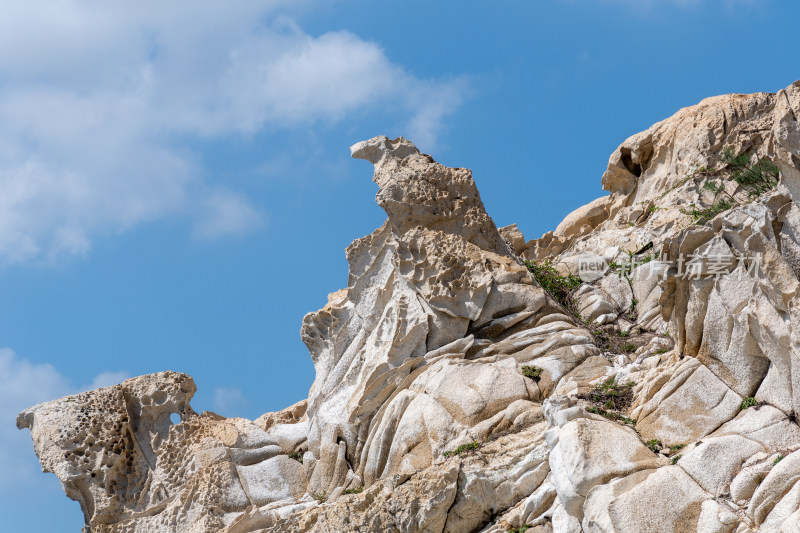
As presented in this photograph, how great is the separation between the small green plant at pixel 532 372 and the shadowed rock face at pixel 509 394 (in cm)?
8

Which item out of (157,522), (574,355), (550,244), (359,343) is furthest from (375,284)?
(550,244)

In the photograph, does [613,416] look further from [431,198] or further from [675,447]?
[431,198]

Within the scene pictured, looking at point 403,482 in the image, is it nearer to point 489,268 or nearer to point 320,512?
point 320,512

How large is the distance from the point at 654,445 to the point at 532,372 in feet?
11.3

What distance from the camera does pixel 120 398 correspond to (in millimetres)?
19984

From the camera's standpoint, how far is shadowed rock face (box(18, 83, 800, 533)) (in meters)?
13.1

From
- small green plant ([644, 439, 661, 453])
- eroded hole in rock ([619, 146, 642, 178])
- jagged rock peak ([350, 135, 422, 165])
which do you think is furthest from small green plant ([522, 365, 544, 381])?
eroded hole in rock ([619, 146, 642, 178])

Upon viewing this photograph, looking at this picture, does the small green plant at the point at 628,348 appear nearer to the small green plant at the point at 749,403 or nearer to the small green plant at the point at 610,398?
the small green plant at the point at 610,398

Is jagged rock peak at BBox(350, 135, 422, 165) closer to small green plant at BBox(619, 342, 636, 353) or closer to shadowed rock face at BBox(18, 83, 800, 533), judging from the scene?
shadowed rock face at BBox(18, 83, 800, 533)

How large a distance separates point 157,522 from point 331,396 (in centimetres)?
355

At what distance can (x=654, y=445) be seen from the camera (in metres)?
13.8

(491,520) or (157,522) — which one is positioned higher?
(157,522)

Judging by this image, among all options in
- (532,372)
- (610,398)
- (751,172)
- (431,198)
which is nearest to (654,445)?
(610,398)

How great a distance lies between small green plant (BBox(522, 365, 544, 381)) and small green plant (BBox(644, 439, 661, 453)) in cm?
323
